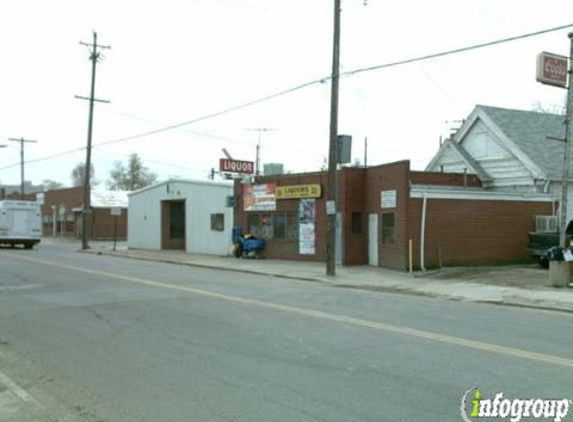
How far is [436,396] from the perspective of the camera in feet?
20.7

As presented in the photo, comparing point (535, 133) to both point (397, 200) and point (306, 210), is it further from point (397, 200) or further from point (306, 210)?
point (306, 210)

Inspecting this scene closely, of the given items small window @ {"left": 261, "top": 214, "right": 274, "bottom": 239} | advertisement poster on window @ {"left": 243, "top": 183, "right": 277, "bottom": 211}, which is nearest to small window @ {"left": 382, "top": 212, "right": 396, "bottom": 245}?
advertisement poster on window @ {"left": 243, "top": 183, "right": 277, "bottom": 211}

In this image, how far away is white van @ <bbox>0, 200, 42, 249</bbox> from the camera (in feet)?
132

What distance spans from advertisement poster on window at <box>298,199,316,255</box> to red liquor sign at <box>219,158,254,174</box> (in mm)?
A: 6033

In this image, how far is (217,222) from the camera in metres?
33.6

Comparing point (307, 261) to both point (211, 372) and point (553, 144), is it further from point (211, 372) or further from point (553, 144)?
point (211, 372)

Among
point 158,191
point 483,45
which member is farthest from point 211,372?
point 158,191

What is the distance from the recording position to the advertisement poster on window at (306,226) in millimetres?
27312

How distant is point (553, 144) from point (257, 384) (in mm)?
26029

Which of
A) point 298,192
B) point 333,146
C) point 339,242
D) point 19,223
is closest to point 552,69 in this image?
point 333,146

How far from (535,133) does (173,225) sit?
2185 cm

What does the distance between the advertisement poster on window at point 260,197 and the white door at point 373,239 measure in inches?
219

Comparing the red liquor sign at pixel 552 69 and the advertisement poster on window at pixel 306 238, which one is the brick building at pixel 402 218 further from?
the red liquor sign at pixel 552 69

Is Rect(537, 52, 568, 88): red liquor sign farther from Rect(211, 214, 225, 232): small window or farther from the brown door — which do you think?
the brown door
